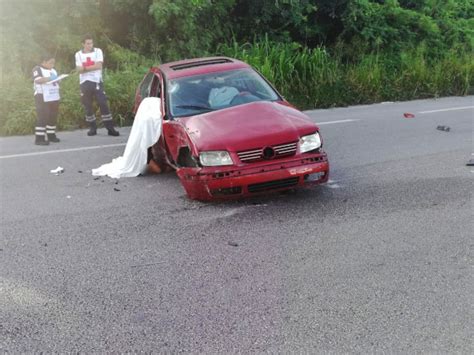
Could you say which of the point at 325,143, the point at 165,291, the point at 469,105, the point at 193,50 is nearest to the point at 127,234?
the point at 165,291

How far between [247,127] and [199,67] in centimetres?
198

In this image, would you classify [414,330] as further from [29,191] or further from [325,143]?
[325,143]

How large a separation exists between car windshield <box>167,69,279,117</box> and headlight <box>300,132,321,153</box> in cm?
124

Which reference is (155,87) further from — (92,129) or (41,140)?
(92,129)

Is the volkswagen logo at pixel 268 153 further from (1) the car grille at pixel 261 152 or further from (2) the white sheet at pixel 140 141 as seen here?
(2) the white sheet at pixel 140 141

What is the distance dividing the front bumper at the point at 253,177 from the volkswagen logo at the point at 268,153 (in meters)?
0.06

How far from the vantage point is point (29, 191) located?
741cm

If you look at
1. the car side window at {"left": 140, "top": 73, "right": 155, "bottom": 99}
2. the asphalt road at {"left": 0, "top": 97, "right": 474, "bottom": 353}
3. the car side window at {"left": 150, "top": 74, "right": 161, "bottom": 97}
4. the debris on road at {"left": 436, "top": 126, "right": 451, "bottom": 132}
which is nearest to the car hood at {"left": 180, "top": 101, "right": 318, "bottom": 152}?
the asphalt road at {"left": 0, "top": 97, "right": 474, "bottom": 353}

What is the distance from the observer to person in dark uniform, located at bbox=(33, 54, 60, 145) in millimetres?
10398

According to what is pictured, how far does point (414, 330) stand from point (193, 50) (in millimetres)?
14051

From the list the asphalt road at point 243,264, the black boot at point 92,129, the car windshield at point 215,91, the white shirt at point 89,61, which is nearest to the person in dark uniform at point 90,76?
the white shirt at point 89,61

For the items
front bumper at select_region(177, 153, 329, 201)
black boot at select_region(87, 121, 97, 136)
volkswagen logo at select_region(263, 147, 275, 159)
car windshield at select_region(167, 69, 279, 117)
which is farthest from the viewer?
black boot at select_region(87, 121, 97, 136)

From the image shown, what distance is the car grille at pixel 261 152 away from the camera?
20.0 feet

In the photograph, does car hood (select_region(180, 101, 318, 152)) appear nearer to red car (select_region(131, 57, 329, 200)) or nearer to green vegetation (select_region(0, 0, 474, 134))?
red car (select_region(131, 57, 329, 200))
